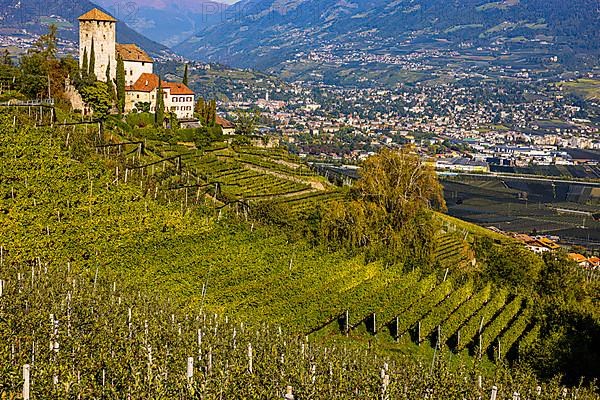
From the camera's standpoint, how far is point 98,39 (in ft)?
147

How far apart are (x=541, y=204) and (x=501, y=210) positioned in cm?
778

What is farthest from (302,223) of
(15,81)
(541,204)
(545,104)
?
(545,104)

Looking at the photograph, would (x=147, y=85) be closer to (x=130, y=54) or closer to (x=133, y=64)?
(x=133, y=64)

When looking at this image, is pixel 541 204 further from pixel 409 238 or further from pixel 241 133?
pixel 409 238

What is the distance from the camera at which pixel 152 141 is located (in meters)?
38.8

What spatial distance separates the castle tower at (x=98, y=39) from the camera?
146 feet

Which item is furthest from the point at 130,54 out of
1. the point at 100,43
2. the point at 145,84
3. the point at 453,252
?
the point at 453,252

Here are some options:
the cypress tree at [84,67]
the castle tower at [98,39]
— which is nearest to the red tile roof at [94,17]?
the castle tower at [98,39]

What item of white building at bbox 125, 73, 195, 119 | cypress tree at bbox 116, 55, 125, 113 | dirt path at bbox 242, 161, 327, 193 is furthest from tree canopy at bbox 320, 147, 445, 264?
white building at bbox 125, 73, 195, 119

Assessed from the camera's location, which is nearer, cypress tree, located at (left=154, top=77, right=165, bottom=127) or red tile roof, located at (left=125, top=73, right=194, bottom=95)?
cypress tree, located at (left=154, top=77, right=165, bottom=127)

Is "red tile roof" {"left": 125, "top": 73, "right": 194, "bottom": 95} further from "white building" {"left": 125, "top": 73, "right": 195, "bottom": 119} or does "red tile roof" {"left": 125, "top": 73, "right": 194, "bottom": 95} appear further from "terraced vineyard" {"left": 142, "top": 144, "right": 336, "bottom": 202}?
"terraced vineyard" {"left": 142, "top": 144, "right": 336, "bottom": 202}

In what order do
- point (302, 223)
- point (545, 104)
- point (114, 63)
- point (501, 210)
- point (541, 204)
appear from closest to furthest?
1. point (302, 223)
2. point (114, 63)
3. point (501, 210)
4. point (541, 204)
5. point (545, 104)

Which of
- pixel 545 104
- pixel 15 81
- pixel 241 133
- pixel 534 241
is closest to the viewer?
pixel 15 81

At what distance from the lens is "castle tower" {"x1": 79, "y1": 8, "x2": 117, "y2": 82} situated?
1756 inches
